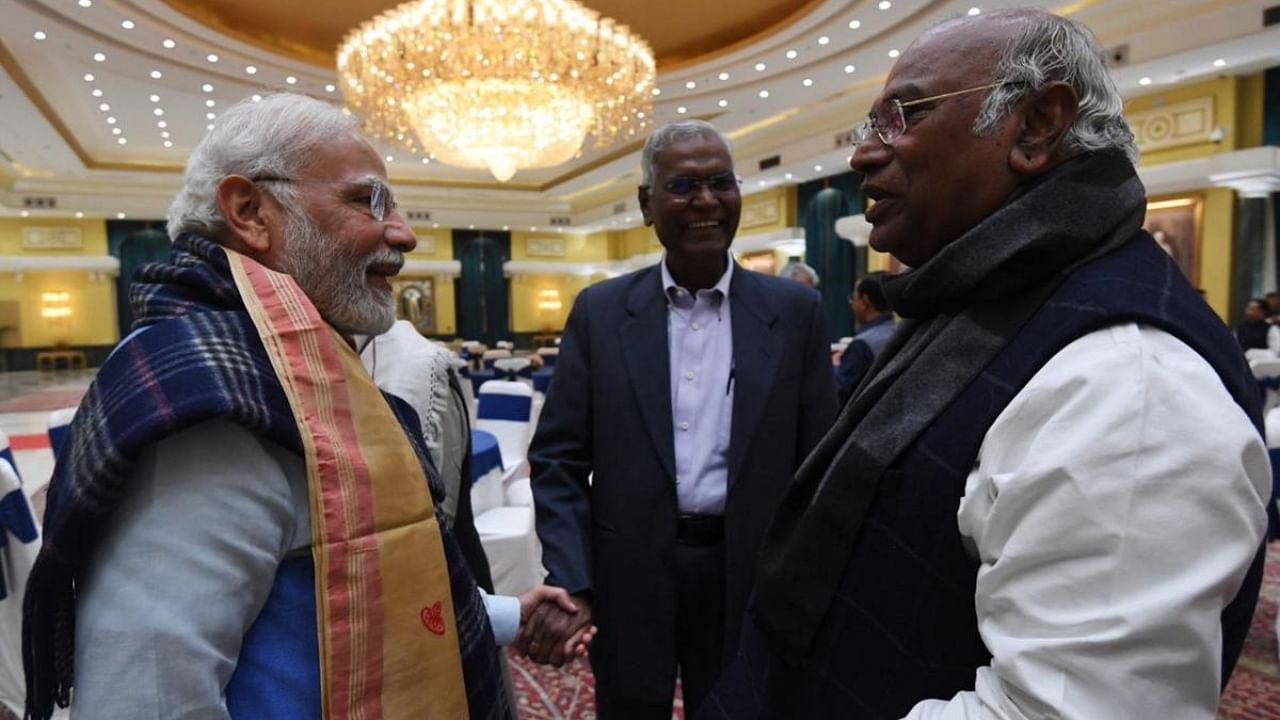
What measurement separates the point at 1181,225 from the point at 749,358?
34.7ft

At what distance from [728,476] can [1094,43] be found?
1023mm

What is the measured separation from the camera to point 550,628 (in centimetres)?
160

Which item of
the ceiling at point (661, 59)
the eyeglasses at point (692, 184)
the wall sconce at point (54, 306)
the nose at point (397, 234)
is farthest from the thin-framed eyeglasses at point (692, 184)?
the wall sconce at point (54, 306)

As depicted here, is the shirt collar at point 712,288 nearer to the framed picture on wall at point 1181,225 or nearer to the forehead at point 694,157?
the forehead at point 694,157

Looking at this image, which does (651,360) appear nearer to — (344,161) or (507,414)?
(344,161)

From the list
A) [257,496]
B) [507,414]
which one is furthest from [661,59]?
[257,496]

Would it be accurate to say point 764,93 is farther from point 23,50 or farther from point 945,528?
point 945,528

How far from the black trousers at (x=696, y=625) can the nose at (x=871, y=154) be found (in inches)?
36.8

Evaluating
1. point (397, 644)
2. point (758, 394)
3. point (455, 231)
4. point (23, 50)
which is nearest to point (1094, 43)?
point (758, 394)

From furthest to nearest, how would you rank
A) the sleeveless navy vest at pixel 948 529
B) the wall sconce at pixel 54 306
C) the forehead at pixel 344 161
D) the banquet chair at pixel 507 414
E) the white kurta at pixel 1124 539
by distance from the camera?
the wall sconce at pixel 54 306, the banquet chair at pixel 507 414, the forehead at pixel 344 161, the sleeveless navy vest at pixel 948 529, the white kurta at pixel 1124 539

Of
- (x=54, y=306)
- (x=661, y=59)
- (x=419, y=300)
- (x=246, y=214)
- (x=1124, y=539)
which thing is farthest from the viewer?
(x=419, y=300)

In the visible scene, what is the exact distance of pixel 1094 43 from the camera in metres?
0.94

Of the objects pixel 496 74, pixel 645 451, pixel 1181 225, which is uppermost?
pixel 496 74

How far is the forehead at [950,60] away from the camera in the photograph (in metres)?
0.90
